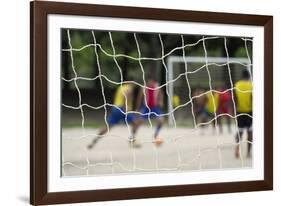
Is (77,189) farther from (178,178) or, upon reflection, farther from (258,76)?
(258,76)

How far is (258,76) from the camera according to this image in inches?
117

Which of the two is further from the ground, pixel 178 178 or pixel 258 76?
pixel 258 76

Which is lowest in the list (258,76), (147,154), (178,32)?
(147,154)

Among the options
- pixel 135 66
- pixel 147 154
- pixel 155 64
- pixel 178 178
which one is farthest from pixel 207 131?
pixel 178 178

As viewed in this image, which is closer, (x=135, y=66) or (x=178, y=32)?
(x=178, y=32)

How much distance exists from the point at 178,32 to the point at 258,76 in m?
0.55

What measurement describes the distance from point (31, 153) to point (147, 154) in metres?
4.43

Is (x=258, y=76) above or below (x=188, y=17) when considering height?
below

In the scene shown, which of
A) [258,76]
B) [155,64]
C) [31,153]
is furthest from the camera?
[155,64]

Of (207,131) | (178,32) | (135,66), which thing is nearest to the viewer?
(178,32)

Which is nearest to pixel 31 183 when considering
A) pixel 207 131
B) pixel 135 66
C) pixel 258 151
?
pixel 258 151

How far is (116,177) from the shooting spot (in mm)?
2674

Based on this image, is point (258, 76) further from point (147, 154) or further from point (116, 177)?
point (147, 154)

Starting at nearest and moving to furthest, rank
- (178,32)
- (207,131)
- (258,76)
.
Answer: (178,32) < (258,76) < (207,131)
